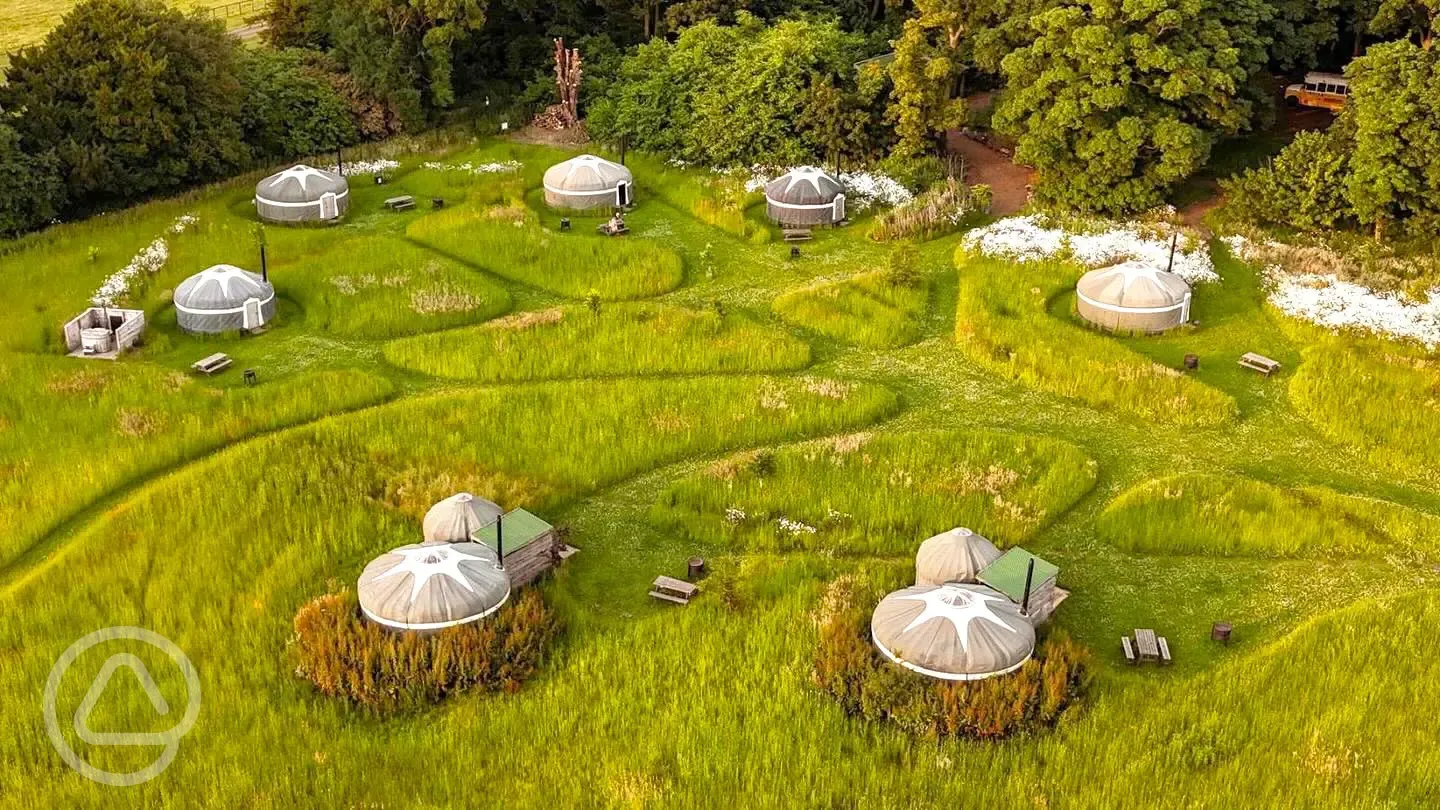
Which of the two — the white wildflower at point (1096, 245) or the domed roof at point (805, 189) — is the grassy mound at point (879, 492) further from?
the domed roof at point (805, 189)

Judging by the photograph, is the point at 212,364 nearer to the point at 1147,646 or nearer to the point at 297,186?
the point at 297,186

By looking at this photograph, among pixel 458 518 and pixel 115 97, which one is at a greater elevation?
pixel 115 97

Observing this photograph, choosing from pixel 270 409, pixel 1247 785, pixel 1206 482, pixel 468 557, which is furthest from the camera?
pixel 270 409

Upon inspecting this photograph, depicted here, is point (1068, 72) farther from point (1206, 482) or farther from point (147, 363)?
point (147, 363)

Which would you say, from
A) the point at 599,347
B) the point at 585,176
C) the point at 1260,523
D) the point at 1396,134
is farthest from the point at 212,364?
the point at 1396,134

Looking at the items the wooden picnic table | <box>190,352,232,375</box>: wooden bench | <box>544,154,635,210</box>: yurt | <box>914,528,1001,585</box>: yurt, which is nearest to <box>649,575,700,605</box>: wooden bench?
<box>914,528,1001,585</box>: yurt

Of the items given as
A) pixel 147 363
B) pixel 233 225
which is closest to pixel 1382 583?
pixel 147 363
